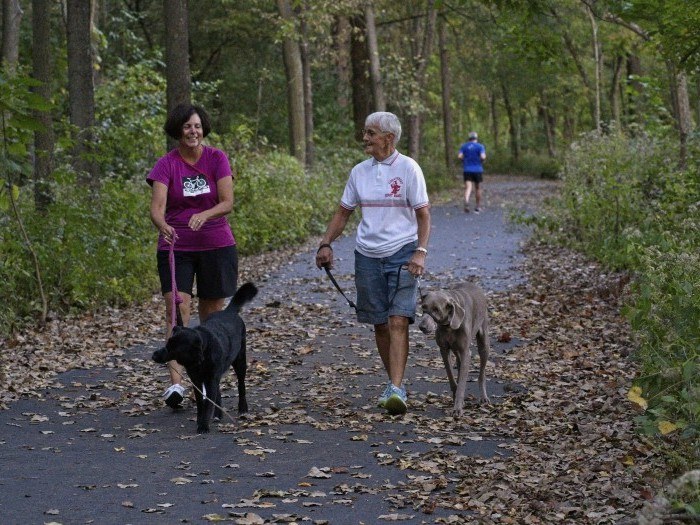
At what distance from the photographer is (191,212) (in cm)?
836

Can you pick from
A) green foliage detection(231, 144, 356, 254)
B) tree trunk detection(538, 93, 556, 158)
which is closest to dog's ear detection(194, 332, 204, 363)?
green foliage detection(231, 144, 356, 254)

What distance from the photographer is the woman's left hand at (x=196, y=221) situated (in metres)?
8.11

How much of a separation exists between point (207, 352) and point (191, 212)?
132 cm

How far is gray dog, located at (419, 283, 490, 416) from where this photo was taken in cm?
794

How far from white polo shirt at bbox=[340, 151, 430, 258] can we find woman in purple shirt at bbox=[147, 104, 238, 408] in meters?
1.08

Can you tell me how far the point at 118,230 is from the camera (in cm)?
1513

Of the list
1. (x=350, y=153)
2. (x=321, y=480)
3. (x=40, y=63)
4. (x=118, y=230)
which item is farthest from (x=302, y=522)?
(x=350, y=153)

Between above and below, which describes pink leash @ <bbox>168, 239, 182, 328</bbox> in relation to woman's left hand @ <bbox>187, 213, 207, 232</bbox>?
below

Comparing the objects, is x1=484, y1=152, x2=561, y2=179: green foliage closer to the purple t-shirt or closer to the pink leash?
the purple t-shirt

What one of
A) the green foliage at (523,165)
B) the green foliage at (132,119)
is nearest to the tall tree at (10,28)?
the green foliage at (132,119)

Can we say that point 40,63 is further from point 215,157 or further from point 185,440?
point 185,440

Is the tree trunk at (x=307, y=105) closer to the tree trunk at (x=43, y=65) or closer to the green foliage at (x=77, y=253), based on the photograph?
the tree trunk at (x=43, y=65)

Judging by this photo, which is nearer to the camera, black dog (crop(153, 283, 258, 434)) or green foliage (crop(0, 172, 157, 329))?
black dog (crop(153, 283, 258, 434))

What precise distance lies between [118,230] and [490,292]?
17.8ft
